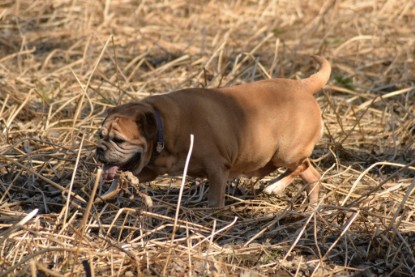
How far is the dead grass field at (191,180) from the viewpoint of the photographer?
4.92 meters

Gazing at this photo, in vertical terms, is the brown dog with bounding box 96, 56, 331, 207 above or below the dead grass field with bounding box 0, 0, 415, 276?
above

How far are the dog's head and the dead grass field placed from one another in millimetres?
170

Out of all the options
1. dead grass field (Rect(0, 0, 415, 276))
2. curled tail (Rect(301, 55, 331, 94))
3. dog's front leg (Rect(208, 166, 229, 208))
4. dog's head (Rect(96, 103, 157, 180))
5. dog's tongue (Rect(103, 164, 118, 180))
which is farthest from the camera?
curled tail (Rect(301, 55, 331, 94))

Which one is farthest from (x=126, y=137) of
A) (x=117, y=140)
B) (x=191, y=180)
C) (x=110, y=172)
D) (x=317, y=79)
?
(x=317, y=79)

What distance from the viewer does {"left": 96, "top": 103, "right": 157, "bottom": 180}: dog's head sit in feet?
17.1

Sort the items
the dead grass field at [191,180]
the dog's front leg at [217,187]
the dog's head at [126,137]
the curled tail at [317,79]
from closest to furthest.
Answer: the dead grass field at [191,180] → the dog's head at [126,137] → the dog's front leg at [217,187] → the curled tail at [317,79]

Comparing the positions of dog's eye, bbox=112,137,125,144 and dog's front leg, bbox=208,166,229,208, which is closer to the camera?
dog's eye, bbox=112,137,125,144

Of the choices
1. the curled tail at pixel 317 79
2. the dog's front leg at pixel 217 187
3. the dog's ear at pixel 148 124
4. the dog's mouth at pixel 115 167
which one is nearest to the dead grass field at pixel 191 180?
the dog's front leg at pixel 217 187

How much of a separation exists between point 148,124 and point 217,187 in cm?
68

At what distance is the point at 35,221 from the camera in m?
5.07

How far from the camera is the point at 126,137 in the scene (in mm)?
5219

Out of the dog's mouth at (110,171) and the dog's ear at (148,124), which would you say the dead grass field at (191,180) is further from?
the dog's ear at (148,124)

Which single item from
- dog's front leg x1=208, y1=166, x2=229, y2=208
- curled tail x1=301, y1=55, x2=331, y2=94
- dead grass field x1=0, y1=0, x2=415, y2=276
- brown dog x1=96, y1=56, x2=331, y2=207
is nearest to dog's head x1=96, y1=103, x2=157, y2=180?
brown dog x1=96, y1=56, x2=331, y2=207

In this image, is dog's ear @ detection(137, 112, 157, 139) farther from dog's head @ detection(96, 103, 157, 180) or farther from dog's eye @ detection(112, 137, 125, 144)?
dog's eye @ detection(112, 137, 125, 144)
